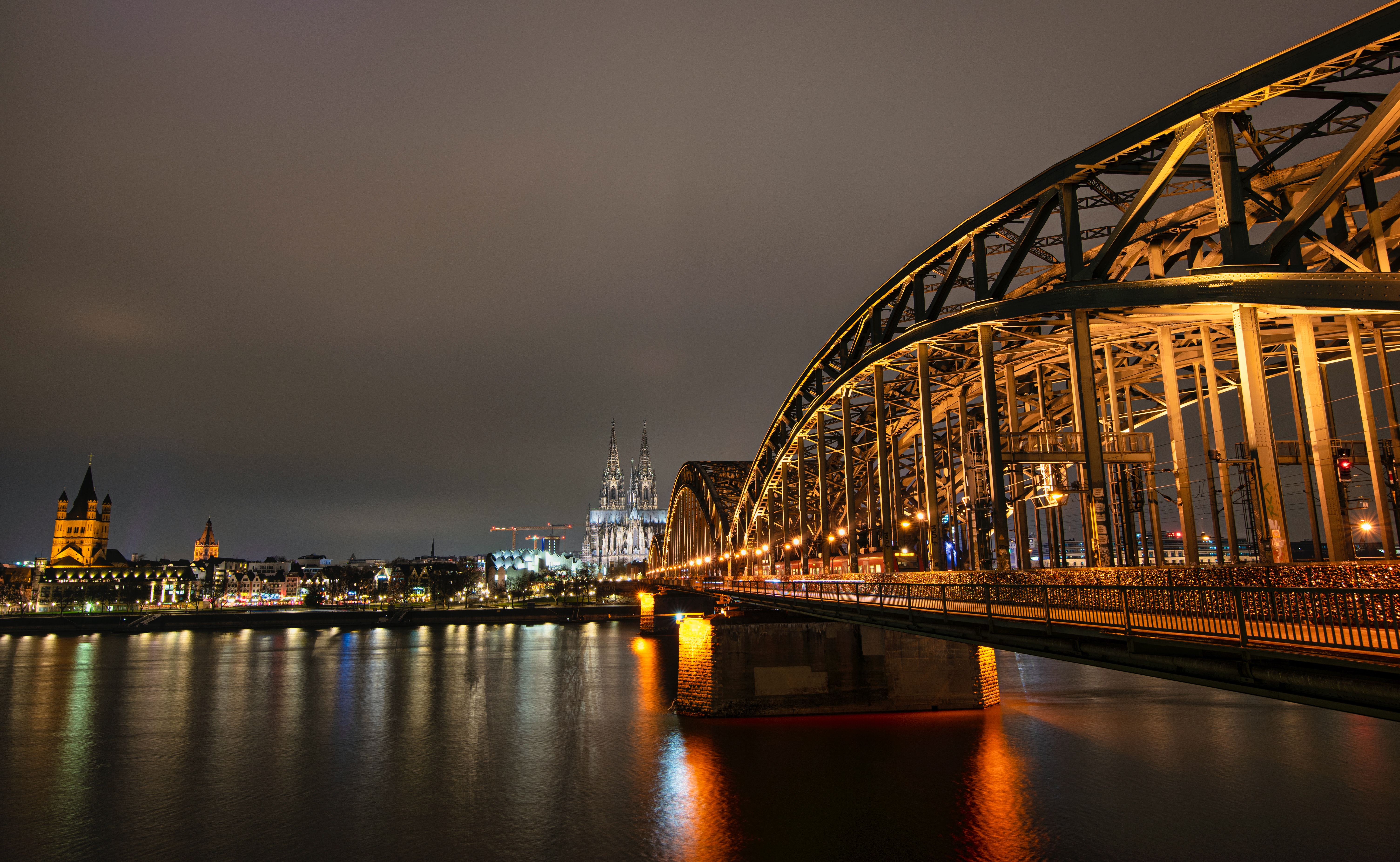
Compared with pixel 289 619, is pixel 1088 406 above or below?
above

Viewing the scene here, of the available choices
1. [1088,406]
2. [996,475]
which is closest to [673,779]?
[996,475]

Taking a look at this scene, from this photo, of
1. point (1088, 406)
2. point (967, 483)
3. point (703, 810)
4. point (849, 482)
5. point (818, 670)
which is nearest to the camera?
point (1088, 406)

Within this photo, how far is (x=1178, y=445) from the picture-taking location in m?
27.0

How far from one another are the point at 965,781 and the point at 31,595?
677 ft

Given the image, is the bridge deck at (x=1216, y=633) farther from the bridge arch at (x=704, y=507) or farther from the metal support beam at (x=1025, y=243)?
the bridge arch at (x=704, y=507)

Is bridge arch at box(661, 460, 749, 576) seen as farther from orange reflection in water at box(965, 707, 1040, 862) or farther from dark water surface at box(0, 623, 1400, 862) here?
orange reflection in water at box(965, 707, 1040, 862)

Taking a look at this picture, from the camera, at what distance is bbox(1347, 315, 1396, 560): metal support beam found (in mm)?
23047

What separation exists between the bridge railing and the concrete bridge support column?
19983 millimetres

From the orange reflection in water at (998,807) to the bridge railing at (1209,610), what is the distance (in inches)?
373

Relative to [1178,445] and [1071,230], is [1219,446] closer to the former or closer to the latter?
[1178,445]

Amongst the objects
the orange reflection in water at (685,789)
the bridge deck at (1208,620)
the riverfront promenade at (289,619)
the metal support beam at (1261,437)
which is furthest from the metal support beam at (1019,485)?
the riverfront promenade at (289,619)

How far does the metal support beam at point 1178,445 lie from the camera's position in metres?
24.4

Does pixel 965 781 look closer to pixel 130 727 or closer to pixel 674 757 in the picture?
pixel 674 757

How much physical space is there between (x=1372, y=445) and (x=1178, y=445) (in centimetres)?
506
